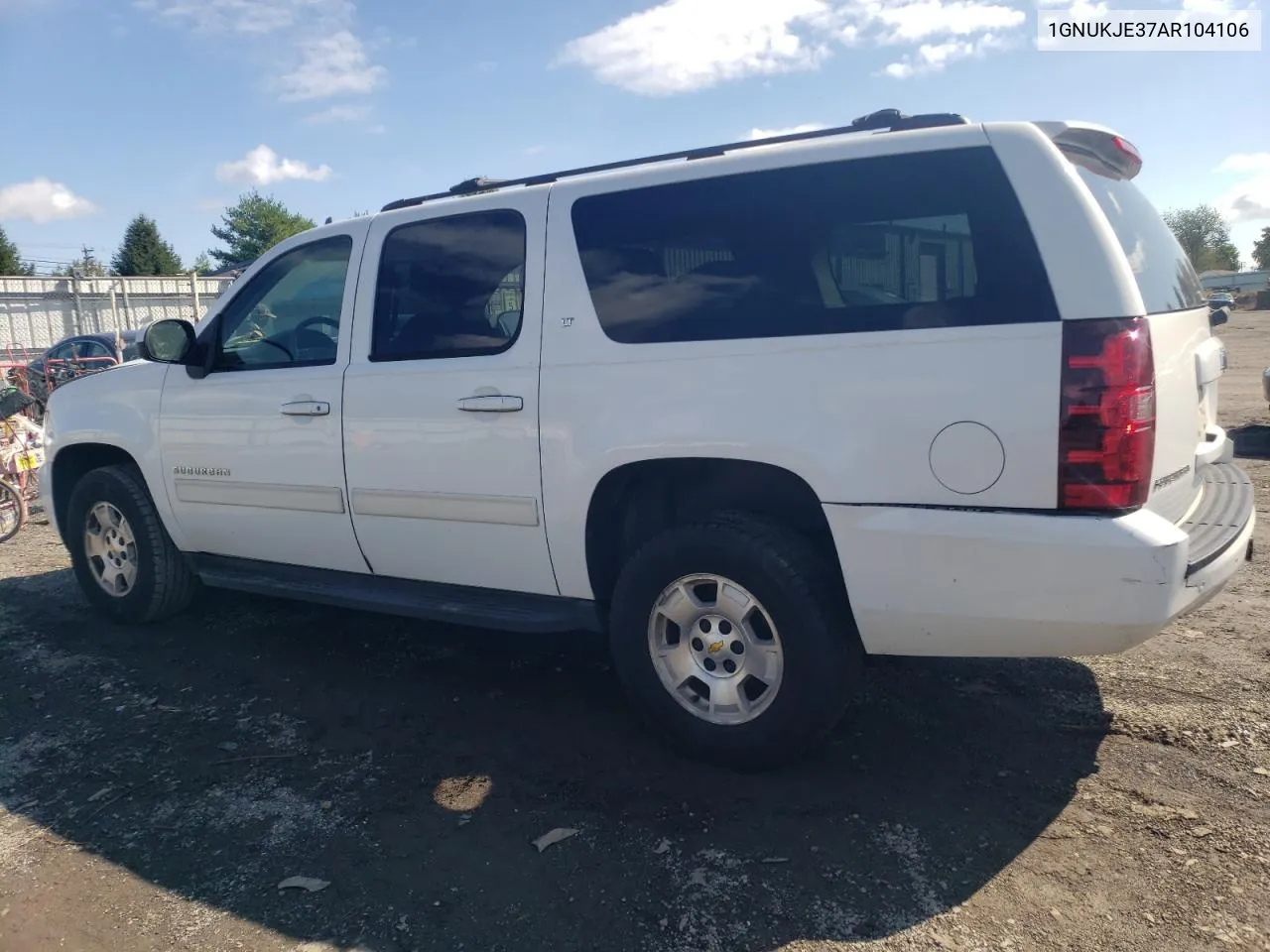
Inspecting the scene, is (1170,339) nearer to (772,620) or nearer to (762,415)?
(762,415)

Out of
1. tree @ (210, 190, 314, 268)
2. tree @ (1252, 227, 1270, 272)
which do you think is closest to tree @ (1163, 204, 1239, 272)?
tree @ (1252, 227, 1270, 272)

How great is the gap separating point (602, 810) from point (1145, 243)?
8.65 ft

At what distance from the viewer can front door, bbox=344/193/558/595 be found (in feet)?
12.3

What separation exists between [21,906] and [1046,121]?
3.96 metres

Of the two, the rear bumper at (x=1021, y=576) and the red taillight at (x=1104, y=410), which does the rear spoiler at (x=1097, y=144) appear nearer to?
the red taillight at (x=1104, y=410)

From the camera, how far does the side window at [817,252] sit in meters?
2.87

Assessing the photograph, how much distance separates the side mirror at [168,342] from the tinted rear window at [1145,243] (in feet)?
13.1

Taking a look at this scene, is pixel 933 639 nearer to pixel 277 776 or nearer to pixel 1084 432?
pixel 1084 432

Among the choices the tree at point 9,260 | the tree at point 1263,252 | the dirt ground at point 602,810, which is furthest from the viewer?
the tree at point 1263,252

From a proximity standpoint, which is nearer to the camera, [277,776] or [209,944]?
[209,944]

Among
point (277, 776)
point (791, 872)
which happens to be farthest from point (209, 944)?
point (791, 872)

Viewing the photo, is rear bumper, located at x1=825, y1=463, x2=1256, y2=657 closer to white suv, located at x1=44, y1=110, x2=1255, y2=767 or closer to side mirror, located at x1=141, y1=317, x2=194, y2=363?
white suv, located at x1=44, y1=110, x2=1255, y2=767

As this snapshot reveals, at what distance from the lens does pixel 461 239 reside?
4055mm

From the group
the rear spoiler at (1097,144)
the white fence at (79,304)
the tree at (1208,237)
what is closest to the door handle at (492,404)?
the rear spoiler at (1097,144)
